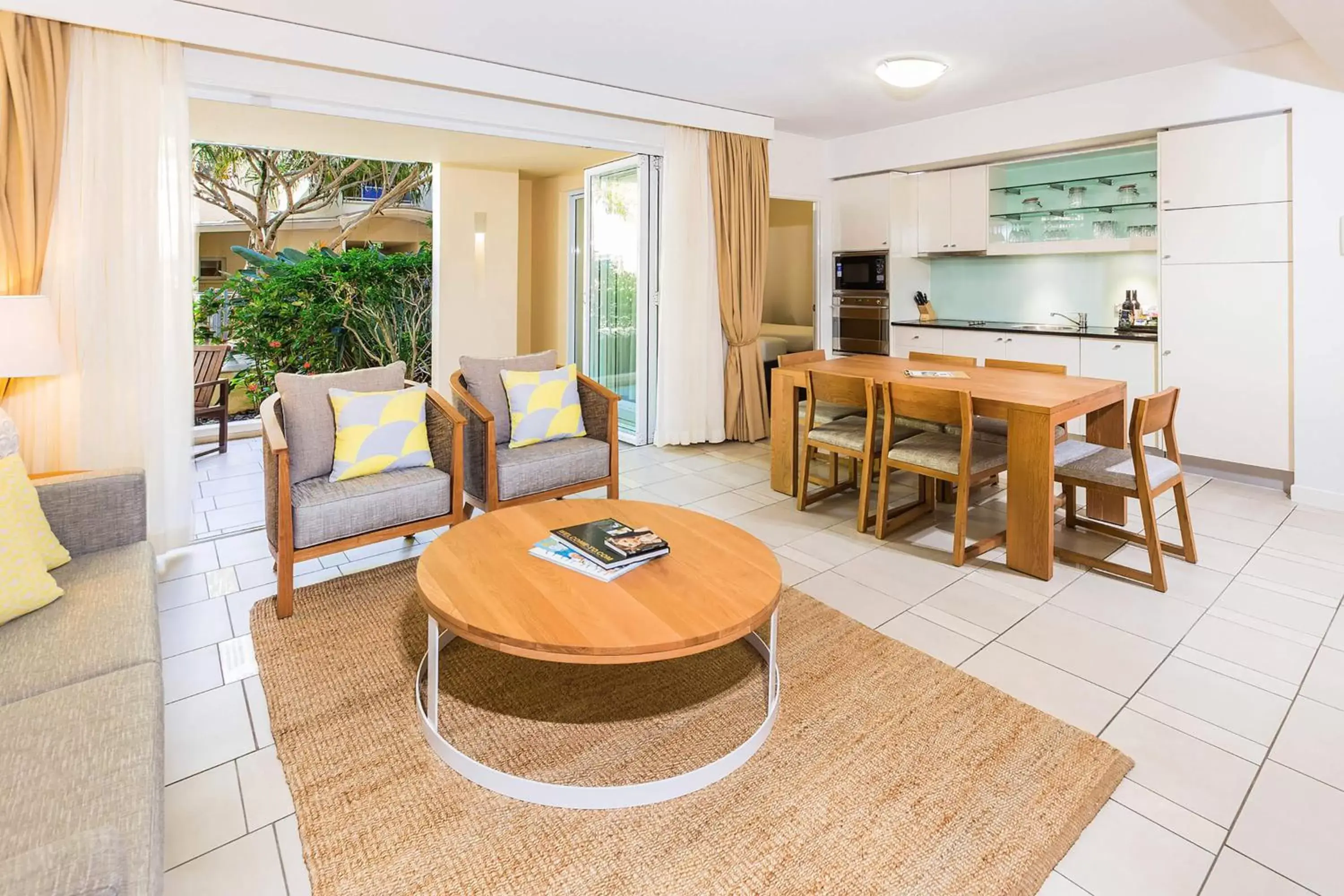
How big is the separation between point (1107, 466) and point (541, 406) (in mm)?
2612

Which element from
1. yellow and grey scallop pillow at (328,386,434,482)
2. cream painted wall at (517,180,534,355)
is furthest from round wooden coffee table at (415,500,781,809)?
cream painted wall at (517,180,534,355)

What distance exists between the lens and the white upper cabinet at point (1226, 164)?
4.07 m

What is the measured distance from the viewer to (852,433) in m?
3.85

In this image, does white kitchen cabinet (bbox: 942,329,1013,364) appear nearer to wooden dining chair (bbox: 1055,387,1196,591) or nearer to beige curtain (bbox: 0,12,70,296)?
wooden dining chair (bbox: 1055,387,1196,591)

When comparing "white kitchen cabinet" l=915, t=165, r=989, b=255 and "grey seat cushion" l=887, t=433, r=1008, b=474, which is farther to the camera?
"white kitchen cabinet" l=915, t=165, r=989, b=255

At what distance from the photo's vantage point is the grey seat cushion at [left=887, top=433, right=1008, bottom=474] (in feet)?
10.9

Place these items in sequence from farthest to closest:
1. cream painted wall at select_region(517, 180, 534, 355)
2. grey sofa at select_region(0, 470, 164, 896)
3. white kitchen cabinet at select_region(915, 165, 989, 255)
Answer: cream painted wall at select_region(517, 180, 534, 355)
white kitchen cabinet at select_region(915, 165, 989, 255)
grey sofa at select_region(0, 470, 164, 896)

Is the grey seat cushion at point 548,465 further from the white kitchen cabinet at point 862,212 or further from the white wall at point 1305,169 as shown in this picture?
the white wall at point 1305,169

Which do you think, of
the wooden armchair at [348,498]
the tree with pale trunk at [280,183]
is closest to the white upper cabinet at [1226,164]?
the wooden armchair at [348,498]

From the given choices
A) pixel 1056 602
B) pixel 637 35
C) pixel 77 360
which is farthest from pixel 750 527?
pixel 77 360

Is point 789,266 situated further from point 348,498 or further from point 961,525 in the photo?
point 348,498

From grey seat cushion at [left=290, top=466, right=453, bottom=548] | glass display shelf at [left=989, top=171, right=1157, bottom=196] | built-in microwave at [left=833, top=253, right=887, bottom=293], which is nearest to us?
grey seat cushion at [left=290, top=466, right=453, bottom=548]

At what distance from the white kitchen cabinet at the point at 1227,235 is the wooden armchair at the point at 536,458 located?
362cm

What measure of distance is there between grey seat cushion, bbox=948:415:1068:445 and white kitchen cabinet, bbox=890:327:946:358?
1781 millimetres
